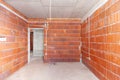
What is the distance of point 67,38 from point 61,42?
0.40 metres

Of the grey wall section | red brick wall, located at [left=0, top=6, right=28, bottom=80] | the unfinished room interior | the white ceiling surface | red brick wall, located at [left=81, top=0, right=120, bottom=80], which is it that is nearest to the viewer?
red brick wall, located at [left=81, top=0, right=120, bottom=80]

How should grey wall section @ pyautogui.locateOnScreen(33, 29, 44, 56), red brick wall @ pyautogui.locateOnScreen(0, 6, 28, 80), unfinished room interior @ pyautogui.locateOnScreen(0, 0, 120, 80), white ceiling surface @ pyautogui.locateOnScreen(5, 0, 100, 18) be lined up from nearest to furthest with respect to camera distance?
unfinished room interior @ pyautogui.locateOnScreen(0, 0, 120, 80)
red brick wall @ pyautogui.locateOnScreen(0, 6, 28, 80)
white ceiling surface @ pyautogui.locateOnScreen(5, 0, 100, 18)
grey wall section @ pyautogui.locateOnScreen(33, 29, 44, 56)

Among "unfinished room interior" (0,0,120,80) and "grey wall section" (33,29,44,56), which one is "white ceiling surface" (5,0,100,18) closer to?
"unfinished room interior" (0,0,120,80)

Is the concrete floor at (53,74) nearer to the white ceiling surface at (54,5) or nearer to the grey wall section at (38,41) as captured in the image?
the white ceiling surface at (54,5)

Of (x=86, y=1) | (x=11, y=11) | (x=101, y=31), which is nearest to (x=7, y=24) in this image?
(x=11, y=11)

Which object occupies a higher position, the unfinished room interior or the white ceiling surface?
the white ceiling surface

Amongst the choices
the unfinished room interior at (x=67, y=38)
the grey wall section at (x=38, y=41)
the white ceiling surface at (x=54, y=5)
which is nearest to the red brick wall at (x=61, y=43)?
the unfinished room interior at (x=67, y=38)

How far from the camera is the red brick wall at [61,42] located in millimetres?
7438

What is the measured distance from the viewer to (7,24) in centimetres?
435

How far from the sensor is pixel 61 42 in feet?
24.4

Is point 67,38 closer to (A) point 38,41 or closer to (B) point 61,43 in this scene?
(B) point 61,43

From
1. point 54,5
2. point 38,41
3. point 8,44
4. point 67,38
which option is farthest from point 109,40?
point 38,41

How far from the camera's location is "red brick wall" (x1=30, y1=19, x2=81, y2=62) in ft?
24.4

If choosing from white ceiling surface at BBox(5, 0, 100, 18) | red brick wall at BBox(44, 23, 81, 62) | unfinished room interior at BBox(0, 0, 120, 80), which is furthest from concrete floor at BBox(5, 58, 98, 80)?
white ceiling surface at BBox(5, 0, 100, 18)
